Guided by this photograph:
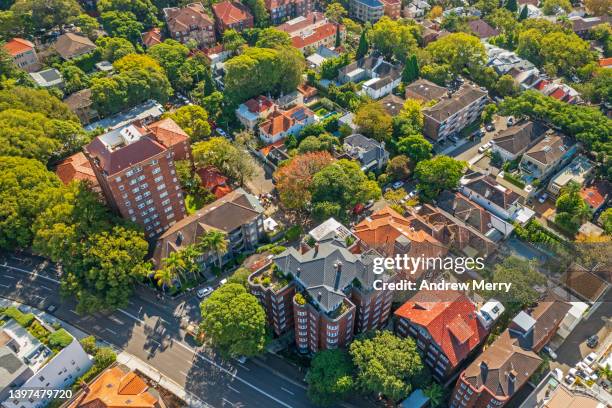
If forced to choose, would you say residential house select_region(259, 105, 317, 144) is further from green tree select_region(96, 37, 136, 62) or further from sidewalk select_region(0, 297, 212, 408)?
sidewalk select_region(0, 297, 212, 408)

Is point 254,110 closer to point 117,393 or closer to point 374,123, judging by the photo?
point 374,123

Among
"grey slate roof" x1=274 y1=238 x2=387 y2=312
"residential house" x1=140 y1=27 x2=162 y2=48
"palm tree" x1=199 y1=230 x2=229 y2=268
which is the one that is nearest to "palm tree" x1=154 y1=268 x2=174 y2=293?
"palm tree" x1=199 y1=230 x2=229 y2=268

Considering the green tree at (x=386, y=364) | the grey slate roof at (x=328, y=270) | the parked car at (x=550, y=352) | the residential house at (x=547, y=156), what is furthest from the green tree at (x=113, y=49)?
the parked car at (x=550, y=352)

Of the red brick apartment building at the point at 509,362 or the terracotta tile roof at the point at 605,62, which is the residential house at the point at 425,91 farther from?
the red brick apartment building at the point at 509,362

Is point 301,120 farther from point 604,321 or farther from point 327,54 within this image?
point 604,321

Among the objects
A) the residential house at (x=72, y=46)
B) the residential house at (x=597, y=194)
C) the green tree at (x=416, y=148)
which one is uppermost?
the residential house at (x=72, y=46)

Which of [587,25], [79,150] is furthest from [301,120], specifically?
[587,25]

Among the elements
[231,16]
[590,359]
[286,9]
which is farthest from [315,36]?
[590,359]

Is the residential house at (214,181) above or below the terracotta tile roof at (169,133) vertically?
below
